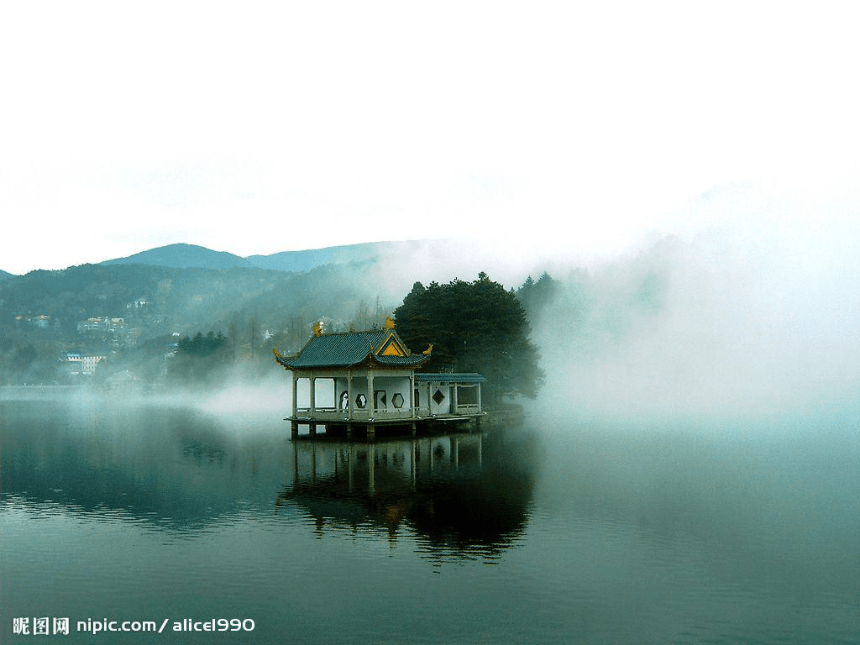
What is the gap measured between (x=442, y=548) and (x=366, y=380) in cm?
3647

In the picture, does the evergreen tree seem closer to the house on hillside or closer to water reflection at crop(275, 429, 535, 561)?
the house on hillside

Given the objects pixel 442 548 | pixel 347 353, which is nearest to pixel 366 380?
pixel 347 353

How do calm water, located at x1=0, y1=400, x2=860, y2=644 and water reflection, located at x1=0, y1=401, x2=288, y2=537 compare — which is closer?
calm water, located at x1=0, y1=400, x2=860, y2=644

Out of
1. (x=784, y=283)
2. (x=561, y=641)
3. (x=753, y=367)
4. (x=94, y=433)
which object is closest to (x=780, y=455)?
(x=561, y=641)

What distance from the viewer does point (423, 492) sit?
31.7 metres

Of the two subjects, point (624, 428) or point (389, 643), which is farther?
point (624, 428)

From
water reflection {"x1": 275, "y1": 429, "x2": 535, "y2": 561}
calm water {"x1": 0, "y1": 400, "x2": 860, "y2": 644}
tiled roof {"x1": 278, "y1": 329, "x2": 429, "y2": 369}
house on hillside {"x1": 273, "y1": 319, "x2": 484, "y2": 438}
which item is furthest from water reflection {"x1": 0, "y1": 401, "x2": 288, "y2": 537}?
tiled roof {"x1": 278, "y1": 329, "x2": 429, "y2": 369}

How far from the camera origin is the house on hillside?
2167 inches

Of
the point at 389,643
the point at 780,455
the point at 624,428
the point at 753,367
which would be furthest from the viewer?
the point at 753,367

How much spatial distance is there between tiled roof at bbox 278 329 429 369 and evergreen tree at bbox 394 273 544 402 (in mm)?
14879

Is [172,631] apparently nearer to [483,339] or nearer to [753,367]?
[483,339]

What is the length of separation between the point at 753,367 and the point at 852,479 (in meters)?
103

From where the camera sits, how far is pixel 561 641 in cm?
1536

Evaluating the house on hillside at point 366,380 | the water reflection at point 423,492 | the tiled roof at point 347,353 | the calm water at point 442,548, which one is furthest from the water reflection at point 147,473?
the tiled roof at point 347,353
